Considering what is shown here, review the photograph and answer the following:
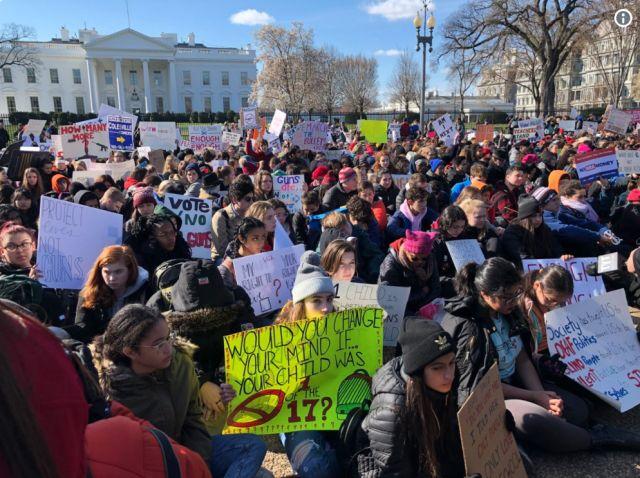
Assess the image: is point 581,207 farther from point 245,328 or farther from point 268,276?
point 245,328

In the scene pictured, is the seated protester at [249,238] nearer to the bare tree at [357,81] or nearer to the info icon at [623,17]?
the info icon at [623,17]

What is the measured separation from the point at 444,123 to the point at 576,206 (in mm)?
9066

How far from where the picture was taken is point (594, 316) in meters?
4.17

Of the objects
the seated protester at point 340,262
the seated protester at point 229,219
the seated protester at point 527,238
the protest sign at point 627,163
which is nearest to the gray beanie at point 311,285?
the seated protester at point 340,262

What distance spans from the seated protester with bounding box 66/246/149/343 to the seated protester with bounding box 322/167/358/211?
13.0 ft

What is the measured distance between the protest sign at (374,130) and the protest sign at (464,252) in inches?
423

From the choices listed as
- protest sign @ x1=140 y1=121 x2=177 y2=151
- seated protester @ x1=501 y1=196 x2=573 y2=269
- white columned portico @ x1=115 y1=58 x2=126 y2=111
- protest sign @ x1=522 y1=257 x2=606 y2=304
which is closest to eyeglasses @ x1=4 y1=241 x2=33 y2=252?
protest sign @ x1=522 y1=257 x2=606 y2=304

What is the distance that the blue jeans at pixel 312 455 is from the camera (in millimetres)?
2938

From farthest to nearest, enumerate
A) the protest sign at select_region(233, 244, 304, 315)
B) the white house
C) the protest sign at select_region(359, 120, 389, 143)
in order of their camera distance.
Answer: the white house
the protest sign at select_region(359, 120, 389, 143)
the protest sign at select_region(233, 244, 304, 315)

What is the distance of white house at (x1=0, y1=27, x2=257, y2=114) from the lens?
81.9 m

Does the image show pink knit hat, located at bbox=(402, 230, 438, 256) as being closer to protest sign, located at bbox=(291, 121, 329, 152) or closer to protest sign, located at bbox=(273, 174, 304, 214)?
protest sign, located at bbox=(273, 174, 304, 214)

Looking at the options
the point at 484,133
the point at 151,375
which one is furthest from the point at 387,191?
the point at 484,133

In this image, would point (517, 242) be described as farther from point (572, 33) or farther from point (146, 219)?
point (572, 33)

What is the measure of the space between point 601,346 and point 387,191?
5.25m
